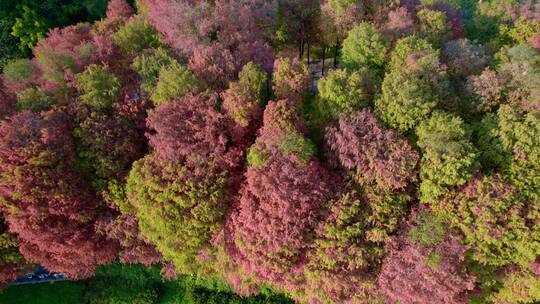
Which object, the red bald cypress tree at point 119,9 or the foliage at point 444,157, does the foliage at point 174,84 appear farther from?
the foliage at point 444,157

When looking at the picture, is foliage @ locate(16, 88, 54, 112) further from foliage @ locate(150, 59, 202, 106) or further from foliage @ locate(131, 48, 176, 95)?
foliage @ locate(150, 59, 202, 106)

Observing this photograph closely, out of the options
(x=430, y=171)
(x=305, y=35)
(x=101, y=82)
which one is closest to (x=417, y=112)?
(x=430, y=171)

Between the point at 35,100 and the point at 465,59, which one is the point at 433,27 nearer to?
the point at 465,59

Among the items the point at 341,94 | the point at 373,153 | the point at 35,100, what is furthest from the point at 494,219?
the point at 35,100

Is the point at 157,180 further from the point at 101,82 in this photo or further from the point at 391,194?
the point at 391,194

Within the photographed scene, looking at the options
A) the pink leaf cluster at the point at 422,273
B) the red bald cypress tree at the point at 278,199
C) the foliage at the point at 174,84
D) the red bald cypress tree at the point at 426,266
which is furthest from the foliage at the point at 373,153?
the foliage at the point at 174,84

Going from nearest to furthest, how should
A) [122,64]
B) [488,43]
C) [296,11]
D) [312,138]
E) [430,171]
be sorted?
[430,171]
[312,138]
[122,64]
[488,43]
[296,11]

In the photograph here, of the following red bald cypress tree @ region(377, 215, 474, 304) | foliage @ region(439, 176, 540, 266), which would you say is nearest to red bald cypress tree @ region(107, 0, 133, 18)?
red bald cypress tree @ region(377, 215, 474, 304)
